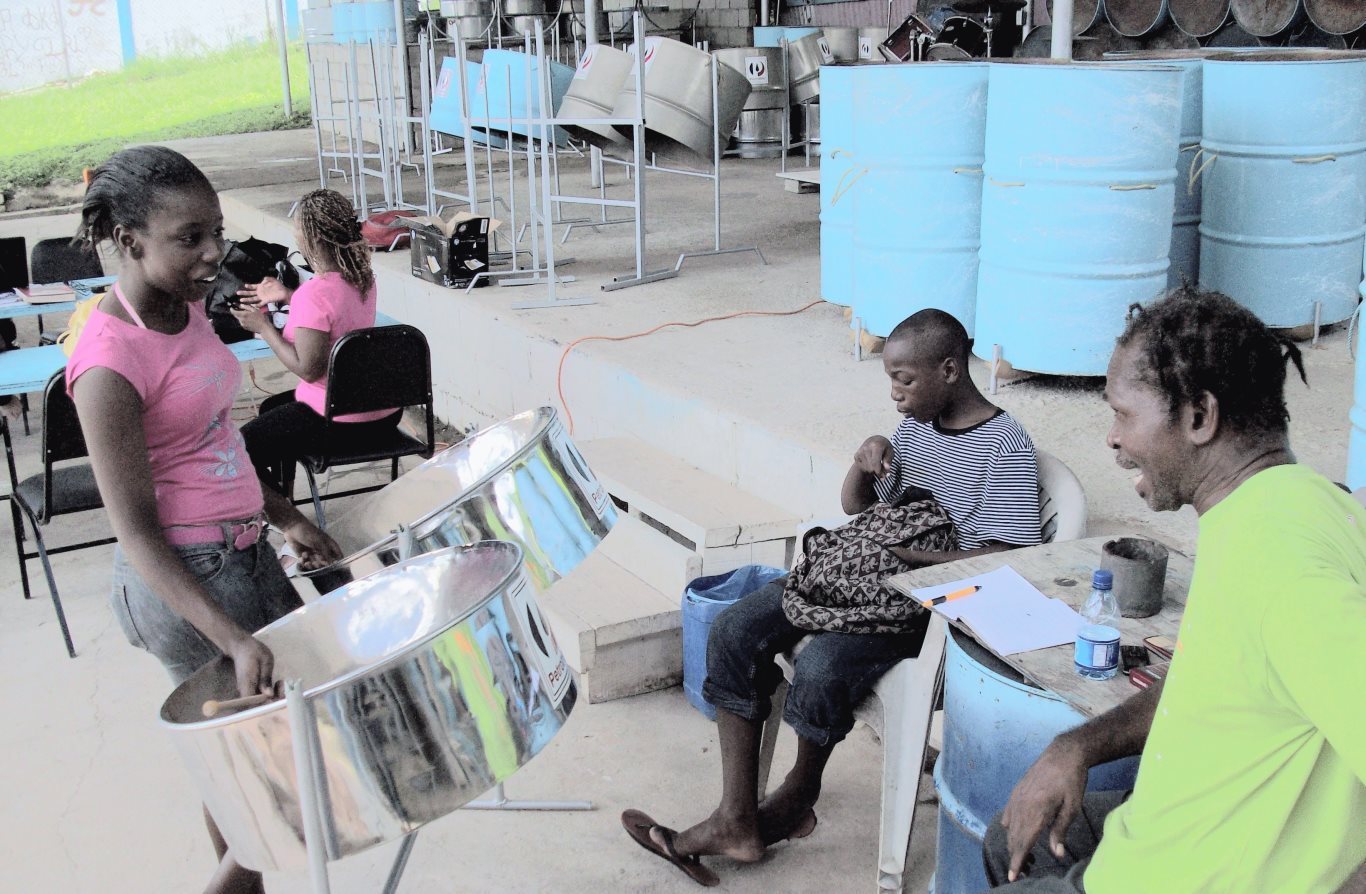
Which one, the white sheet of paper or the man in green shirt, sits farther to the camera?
the white sheet of paper

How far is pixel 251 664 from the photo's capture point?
5.57ft

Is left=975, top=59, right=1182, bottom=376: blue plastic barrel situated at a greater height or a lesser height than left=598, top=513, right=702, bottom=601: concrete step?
greater

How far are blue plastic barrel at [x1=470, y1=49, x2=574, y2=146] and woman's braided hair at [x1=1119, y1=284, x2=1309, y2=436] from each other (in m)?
4.70

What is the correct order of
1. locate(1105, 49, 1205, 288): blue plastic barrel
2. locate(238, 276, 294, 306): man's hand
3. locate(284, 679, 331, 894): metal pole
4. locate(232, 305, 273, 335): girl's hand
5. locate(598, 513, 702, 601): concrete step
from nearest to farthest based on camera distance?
locate(284, 679, 331, 894): metal pole → locate(598, 513, 702, 601): concrete step → locate(232, 305, 273, 335): girl's hand → locate(1105, 49, 1205, 288): blue plastic barrel → locate(238, 276, 294, 306): man's hand

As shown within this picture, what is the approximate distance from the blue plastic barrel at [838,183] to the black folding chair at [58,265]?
337cm

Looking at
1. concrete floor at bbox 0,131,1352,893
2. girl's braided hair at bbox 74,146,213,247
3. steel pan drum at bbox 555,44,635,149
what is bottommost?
concrete floor at bbox 0,131,1352,893

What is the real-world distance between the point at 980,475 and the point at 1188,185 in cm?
228

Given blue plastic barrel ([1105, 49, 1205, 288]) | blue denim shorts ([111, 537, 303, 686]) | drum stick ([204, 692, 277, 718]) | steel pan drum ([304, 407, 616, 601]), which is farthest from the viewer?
blue plastic barrel ([1105, 49, 1205, 288])

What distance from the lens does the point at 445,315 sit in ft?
18.5

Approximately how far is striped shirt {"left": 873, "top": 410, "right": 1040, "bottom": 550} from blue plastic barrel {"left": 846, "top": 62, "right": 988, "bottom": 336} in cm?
170

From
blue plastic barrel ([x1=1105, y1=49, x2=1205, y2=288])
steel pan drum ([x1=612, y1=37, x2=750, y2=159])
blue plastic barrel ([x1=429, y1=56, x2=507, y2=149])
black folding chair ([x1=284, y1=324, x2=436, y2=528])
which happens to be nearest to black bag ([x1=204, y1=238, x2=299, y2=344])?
black folding chair ([x1=284, y1=324, x2=436, y2=528])

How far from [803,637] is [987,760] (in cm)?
57

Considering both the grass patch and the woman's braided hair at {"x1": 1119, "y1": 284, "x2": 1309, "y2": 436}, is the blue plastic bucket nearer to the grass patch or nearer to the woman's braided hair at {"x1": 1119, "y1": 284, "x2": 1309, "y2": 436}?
the woman's braided hair at {"x1": 1119, "y1": 284, "x2": 1309, "y2": 436}

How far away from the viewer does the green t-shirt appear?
1.03 meters
